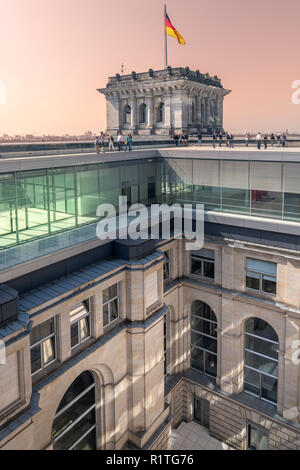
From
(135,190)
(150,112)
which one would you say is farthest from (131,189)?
(150,112)

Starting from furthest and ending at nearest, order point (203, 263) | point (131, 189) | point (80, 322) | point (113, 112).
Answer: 1. point (113, 112)
2. point (203, 263)
3. point (131, 189)
4. point (80, 322)

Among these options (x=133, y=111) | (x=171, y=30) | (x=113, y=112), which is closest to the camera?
(x=171, y=30)

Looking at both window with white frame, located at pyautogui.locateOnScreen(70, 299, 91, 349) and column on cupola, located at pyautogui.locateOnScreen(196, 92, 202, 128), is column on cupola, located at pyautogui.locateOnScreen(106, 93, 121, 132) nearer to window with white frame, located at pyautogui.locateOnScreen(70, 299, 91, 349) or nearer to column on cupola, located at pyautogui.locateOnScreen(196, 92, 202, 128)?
column on cupola, located at pyautogui.locateOnScreen(196, 92, 202, 128)

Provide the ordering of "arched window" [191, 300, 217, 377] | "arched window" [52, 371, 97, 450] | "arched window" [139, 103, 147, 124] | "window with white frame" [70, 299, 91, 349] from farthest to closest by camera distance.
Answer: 1. "arched window" [139, 103, 147, 124]
2. "arched window" [191, 300, 217, 377]
3. "arched window" [52, 371, 97, 450]
4. "window with white frame" [70, 299, 91, 349]

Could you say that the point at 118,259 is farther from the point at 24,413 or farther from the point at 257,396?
the point at 257,396

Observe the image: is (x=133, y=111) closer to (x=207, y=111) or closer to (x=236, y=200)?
(x=207, y=111)

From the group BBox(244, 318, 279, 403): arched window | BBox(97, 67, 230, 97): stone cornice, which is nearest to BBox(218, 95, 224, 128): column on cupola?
BBox(97, 67, 230, 97): stone cornice

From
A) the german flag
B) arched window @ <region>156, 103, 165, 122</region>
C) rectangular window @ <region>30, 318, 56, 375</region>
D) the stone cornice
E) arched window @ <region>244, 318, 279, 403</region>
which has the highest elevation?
the german flag
